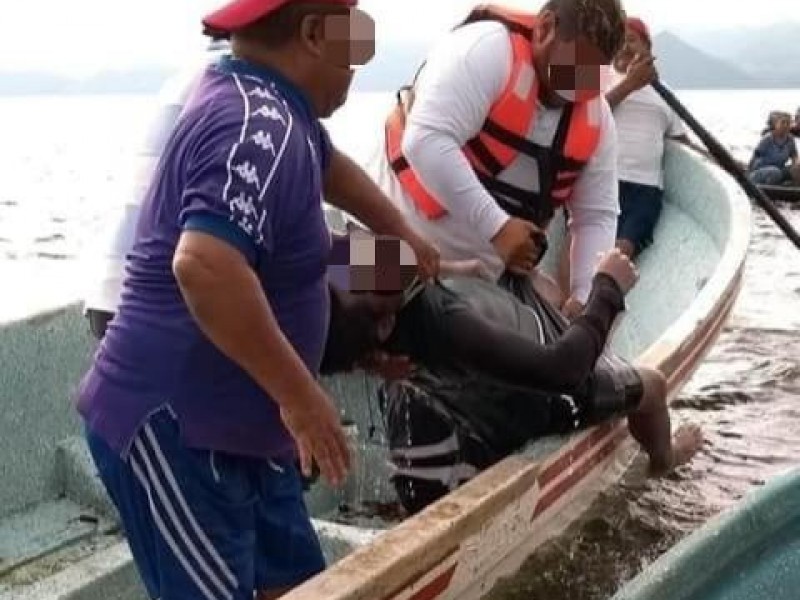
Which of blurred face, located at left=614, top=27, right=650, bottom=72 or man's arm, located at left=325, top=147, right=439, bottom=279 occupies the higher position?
man's arm, located at left=325, top=147, right=439, bottom=279

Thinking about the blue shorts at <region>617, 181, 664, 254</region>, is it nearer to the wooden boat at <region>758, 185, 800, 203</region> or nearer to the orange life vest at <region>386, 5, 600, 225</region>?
the orange life vest at <region>386, 5, 600, 225</region>

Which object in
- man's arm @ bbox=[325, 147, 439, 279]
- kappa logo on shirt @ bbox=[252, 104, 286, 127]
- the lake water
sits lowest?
the lake water

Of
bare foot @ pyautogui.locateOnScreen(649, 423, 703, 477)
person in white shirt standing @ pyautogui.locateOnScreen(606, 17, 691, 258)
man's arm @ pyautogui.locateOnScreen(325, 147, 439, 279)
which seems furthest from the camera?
person in white shirt standing @ pyautogui.locateOnScreen(606, 17, 691, 258)

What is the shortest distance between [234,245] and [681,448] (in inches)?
116

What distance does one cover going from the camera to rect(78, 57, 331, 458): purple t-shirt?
2.03 meters

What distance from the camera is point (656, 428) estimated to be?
3953mm

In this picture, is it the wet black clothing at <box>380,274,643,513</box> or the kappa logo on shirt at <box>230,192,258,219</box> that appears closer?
the kappa logo on shirt at <box>230,192,258,219</box>

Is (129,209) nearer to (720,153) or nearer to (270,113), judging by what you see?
(270,113)

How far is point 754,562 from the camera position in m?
2.58

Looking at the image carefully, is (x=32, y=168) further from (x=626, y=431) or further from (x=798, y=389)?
(x=626, y=431)

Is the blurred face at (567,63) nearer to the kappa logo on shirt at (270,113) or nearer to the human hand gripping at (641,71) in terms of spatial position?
the kappa logo on shirt at (270,113)

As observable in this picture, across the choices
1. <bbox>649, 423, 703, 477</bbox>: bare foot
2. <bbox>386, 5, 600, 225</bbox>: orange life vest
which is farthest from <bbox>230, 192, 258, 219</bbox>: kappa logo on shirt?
<bbox>649, 423, 703, 477</bbox>: bare foot

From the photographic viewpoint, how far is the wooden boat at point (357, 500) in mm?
2578

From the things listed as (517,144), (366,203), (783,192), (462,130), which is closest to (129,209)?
(366,203)
